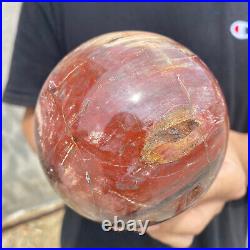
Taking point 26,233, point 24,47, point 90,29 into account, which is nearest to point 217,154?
point 90,29

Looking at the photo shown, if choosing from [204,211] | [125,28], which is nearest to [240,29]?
[125,28]

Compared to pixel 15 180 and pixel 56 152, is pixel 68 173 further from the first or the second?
pixel 15 180

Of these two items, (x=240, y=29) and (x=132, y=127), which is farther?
(x=240, y=29)

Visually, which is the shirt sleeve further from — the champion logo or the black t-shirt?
the champion logo

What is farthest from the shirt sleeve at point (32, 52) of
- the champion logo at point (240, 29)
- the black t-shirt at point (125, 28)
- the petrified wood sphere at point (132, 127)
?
the champion logo at point (240, 29)

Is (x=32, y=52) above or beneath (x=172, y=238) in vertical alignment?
above

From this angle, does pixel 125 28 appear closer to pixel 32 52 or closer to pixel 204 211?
pixel 32 52

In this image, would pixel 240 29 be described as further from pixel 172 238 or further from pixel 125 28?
pixel 172 238

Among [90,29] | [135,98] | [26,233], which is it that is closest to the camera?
[135,98]
